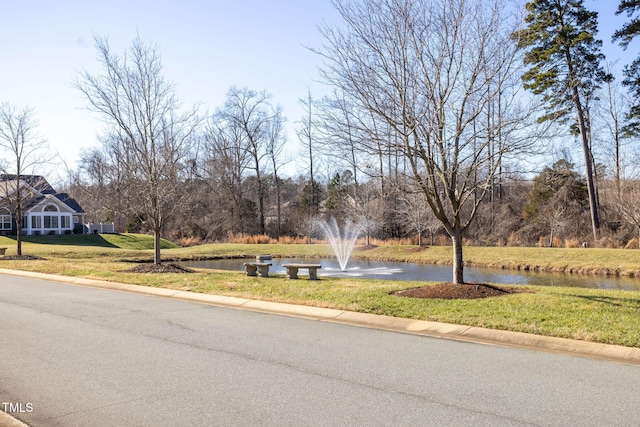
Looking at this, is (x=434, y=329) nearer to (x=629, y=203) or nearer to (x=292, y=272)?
(x=292, y=272)

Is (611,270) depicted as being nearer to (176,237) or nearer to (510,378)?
(510,378)

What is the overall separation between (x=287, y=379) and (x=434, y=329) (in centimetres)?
367

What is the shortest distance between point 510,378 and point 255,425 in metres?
3.12

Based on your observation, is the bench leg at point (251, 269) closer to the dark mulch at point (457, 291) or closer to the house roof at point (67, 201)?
the dark mulch at point (457, 291)

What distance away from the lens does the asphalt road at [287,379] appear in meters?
5.24

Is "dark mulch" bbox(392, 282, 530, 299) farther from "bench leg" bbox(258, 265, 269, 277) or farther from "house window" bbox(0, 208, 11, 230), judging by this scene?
"house window" bbox(0, 208, 11, 230)

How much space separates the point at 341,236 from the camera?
161 feet

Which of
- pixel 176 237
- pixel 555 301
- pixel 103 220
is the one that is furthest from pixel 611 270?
pixel 103 220

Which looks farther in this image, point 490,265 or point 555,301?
point 490,265

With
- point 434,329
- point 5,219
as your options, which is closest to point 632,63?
point 434,329

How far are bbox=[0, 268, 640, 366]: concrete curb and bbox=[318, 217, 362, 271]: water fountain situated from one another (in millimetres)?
23832

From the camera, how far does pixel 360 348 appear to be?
8125mm

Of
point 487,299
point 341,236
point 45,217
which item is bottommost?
point 487,299

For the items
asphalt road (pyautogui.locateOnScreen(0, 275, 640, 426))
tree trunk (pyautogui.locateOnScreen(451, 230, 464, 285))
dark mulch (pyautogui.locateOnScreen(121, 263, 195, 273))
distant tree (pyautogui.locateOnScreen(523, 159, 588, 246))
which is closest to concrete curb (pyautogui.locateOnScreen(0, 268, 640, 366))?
asphalt road (pyautogui.locateOnScreen(0, 275, 640, 426))
